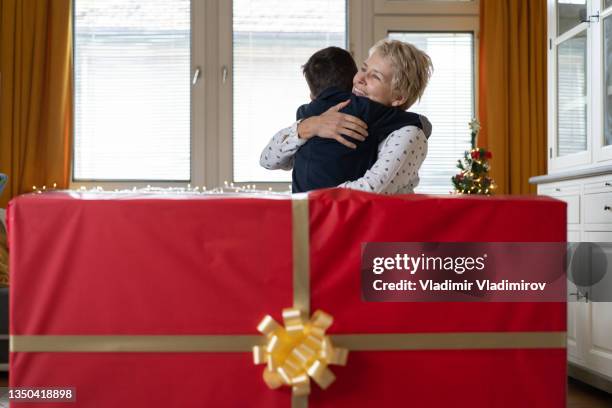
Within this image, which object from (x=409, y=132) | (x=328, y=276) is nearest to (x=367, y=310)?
(x=328, y=276)

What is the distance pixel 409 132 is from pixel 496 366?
0.57 m

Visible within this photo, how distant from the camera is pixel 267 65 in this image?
4.46m

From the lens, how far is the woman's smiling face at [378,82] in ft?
5.25

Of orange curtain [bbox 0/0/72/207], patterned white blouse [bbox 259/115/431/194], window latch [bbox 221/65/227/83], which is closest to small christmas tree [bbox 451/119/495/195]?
window latch [bbox 221/65/227/83]

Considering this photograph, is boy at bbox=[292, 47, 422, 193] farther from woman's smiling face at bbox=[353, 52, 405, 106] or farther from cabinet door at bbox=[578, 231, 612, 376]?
cabinet door at bbox=[578, 231, 612, 376]

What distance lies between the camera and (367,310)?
993 mm

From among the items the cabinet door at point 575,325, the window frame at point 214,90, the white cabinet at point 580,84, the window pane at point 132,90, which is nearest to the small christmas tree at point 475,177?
the white cabinet at point 580,84

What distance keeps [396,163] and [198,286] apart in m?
0.57

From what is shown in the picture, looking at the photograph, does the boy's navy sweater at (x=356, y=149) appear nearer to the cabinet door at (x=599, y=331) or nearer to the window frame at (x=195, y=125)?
the cabinet door at (x=599, y=331)

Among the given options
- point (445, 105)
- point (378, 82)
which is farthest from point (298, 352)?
point (445, 105)

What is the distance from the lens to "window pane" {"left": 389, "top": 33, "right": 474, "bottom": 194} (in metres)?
4.60

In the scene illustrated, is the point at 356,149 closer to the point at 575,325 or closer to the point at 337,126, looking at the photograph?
the point at 337,126

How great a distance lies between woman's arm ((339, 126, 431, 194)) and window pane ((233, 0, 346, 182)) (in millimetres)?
3015

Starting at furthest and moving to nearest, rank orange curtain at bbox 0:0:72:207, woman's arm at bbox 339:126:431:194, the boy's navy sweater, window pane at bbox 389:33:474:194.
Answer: window pane at bbox 389:33:474:194 < orange curtain at bbox 0:0:72:207 < the boy's navy sweater < woman's arm at bbox 339:126:431:194
